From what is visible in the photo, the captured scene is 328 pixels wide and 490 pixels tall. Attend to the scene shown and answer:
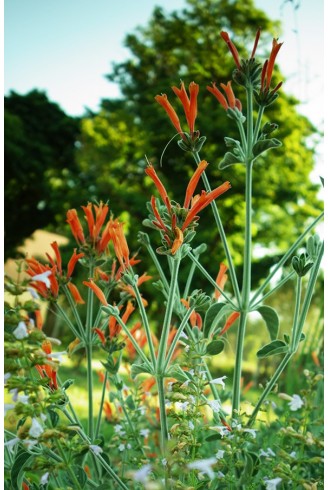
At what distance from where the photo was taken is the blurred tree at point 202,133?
9.73 meters

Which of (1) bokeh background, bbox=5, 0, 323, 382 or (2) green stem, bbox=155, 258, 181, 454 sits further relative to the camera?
(1) bokeh background, bbox=5, 0, 323, 382

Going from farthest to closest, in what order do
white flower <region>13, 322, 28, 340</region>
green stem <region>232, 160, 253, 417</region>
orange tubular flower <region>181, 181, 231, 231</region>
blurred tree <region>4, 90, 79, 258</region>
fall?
blurred tree <region>4, 90, 79, 258</region>, green stem <region>232, 160, 253, 417</region>, orange tubular flower <region>181, 181, 231, 231</region>, white flower <region>13, 322, 28, 340</region>

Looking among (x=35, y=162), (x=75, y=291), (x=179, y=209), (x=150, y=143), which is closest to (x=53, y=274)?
(x=75, y=291)

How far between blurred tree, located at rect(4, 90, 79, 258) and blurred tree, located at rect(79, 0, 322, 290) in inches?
32.6

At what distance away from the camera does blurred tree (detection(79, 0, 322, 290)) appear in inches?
383

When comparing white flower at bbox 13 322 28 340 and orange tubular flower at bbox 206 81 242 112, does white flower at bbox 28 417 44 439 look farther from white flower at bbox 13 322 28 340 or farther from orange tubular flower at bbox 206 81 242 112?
orange tubular flower at bbox 206 81 242 112

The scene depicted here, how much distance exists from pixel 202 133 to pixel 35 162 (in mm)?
3910

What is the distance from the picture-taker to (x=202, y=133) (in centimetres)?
989

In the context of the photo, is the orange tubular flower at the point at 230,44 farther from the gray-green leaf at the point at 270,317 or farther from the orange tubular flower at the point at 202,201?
the gray-green leaf at the point at 270,317

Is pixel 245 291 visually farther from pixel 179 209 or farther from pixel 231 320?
pixel 179 209

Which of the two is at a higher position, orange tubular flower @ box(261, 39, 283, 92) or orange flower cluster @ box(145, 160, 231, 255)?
orange tubular flower @ box(261, 39, 283, 92)

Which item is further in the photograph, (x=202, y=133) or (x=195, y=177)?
(x=202, y=133)

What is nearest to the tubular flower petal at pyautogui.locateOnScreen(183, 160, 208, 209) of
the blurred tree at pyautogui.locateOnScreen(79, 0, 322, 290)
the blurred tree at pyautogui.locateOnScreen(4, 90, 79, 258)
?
the blurred tree at pyautogui.locateOnScreen(79, 0, 322, 290)

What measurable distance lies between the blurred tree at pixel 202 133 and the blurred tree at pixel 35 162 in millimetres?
828
